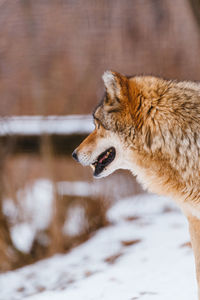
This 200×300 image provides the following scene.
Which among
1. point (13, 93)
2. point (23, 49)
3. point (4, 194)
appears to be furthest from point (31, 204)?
point (23, 49)

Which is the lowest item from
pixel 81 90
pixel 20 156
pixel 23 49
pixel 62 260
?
pixel 62 260

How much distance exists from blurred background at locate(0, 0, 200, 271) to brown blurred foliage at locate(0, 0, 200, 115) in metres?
0.01

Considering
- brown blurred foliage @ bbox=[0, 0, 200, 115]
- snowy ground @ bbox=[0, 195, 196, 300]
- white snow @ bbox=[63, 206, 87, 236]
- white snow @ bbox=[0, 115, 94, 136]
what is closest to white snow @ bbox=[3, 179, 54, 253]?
white snow @ bbox=[63, 206, 87, 236]

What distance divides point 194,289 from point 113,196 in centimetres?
269

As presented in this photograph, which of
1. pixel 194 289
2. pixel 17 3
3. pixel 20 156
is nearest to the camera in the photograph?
pixel 194 289

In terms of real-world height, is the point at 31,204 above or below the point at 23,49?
below

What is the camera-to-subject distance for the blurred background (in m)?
5.72

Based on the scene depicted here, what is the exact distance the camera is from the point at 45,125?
18.4ft

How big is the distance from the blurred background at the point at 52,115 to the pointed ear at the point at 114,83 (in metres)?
2.67

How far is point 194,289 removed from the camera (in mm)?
3820

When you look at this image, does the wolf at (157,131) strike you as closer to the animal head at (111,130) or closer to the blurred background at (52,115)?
the animal head at (111,130)

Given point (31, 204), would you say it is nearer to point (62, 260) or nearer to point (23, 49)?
point (62, 260)

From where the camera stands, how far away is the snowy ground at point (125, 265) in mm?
4164

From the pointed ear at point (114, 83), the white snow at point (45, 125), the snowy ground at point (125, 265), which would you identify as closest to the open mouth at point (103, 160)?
the pointed ear at point (114, 83)
